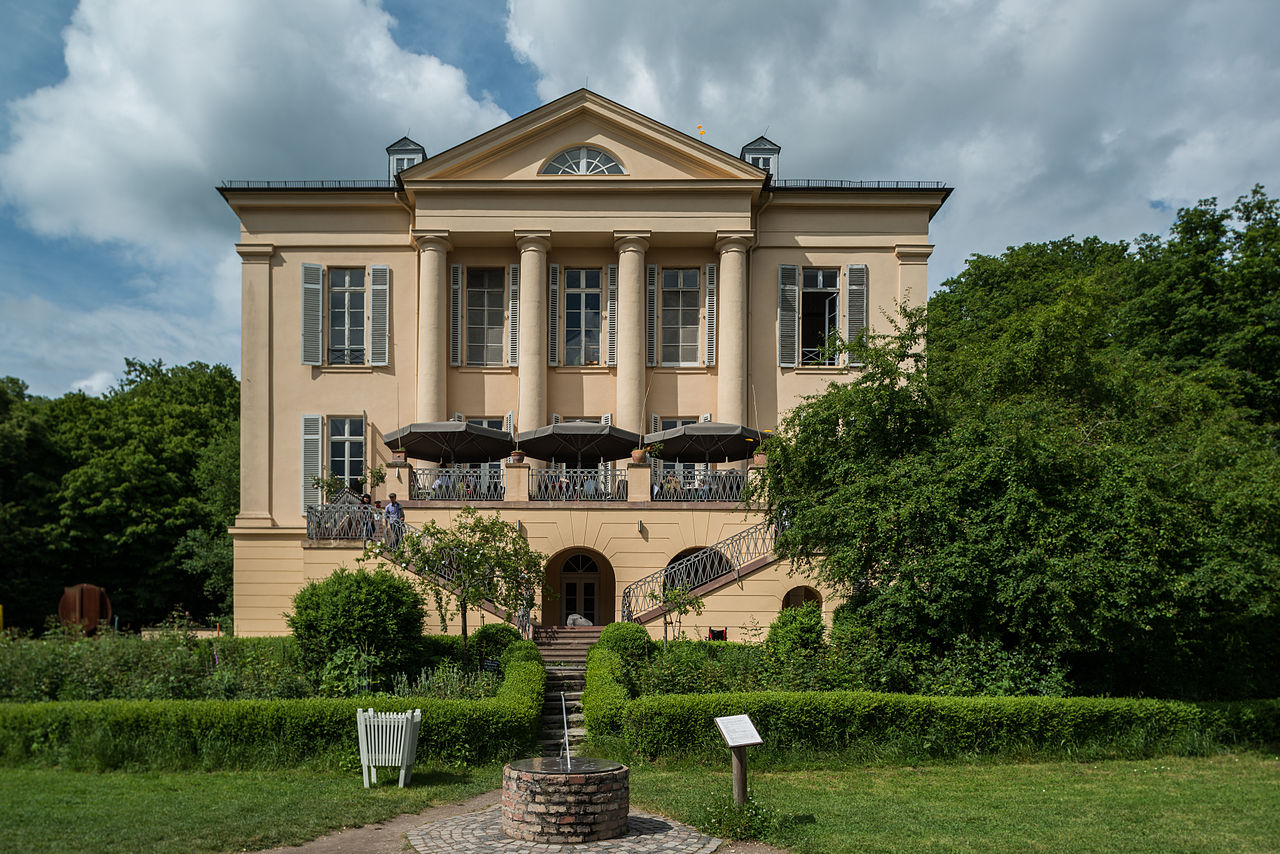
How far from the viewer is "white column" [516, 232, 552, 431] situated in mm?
27562

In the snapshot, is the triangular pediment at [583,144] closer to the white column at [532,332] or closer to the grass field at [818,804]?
the white column at [532,332]

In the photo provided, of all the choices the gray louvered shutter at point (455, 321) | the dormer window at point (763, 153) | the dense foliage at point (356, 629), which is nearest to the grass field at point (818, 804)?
the dense foliage at point (356, 629)

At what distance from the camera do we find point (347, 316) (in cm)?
2845

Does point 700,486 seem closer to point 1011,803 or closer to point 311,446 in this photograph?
point 311,446

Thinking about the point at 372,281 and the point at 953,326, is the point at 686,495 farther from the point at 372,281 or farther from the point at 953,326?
the point at 953,326

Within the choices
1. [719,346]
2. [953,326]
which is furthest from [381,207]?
[953,326]

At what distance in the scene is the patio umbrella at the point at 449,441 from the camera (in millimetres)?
23750

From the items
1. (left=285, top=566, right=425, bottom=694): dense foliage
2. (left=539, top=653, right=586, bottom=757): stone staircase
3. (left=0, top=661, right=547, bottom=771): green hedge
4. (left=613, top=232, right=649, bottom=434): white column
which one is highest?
(left=613, top=232, right=649, bottom=434): white column

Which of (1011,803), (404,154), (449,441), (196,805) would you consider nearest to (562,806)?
(196,805)

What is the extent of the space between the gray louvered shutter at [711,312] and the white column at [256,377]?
13.1 meters

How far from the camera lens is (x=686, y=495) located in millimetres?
23875

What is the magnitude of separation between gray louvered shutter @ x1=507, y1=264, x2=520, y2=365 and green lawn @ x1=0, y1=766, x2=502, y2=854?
16933mm

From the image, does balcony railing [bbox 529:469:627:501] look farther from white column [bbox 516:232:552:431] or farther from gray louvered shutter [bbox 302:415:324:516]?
gray louvered shutter [bbox 302:415:324:516]

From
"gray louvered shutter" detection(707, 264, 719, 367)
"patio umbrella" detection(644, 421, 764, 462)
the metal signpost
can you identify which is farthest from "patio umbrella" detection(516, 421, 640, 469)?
the metal signpost
